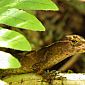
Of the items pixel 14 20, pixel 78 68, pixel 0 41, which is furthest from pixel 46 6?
pixel 78 68

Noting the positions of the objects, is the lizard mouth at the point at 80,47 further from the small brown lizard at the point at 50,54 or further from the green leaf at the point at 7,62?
the green leaf at the point at 7,62

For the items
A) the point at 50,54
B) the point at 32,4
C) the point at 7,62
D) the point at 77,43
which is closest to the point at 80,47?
the point at 77,43

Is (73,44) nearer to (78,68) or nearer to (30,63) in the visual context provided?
(30,63)

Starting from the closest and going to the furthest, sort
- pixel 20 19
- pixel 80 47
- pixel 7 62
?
1. pixel 7 62
2. pixel 20 19
3. pixel 80 47

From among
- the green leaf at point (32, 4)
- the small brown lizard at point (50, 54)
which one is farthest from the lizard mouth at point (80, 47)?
the green leaf at point (32, 4)

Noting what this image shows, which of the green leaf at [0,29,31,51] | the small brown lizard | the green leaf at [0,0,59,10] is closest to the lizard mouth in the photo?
the small brown lizard

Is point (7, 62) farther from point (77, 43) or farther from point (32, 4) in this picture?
point (77, 43)
